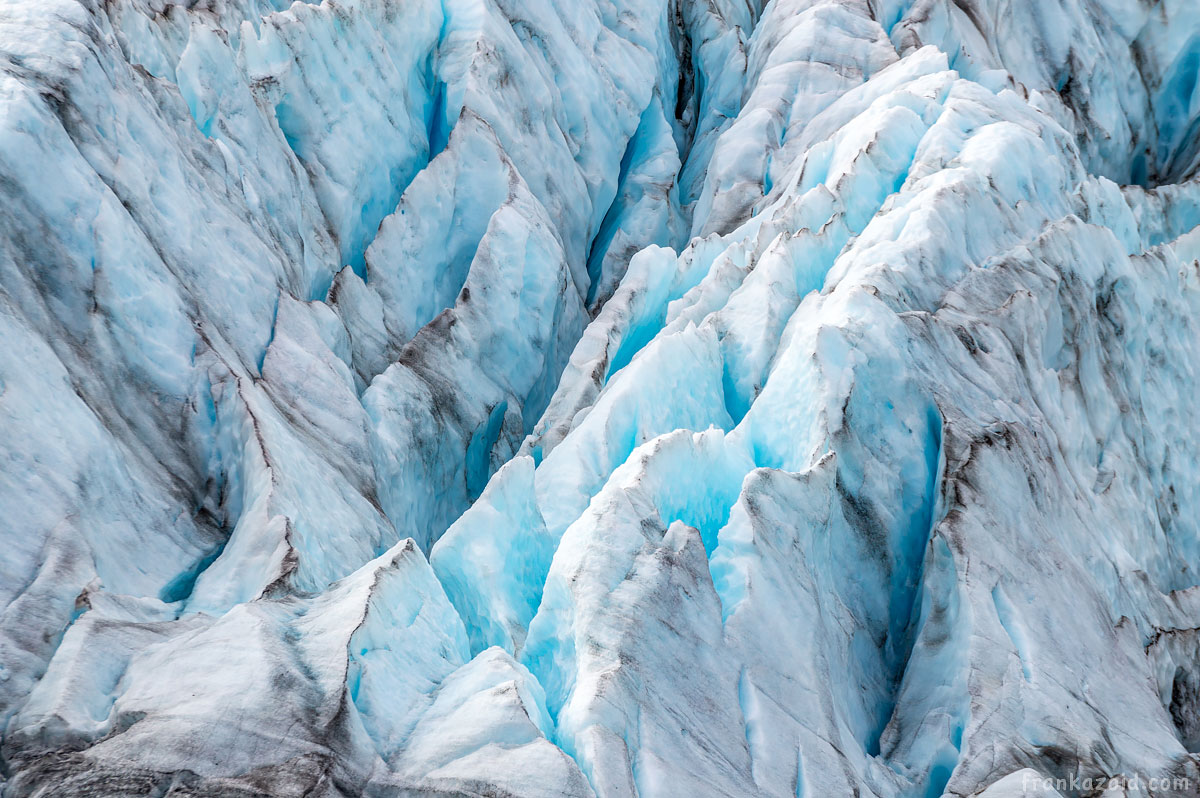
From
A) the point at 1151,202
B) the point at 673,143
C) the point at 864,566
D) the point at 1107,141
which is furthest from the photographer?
the point at 1107,141

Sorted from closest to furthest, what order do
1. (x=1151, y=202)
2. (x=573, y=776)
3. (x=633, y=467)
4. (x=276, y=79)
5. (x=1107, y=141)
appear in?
(x=573, y=776) → (x=633, y=467) → (x=276, y=79) → (x=1151, y=202) → (x=1107, y=141)

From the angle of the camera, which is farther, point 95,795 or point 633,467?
point 633,467

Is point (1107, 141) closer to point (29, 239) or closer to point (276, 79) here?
point (276, 79)

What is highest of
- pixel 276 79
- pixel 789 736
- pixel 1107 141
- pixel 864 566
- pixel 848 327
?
pixel 276 79

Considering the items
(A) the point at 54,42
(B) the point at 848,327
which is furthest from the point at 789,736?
(A) the point at 54,42

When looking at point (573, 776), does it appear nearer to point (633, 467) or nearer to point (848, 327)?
point (633, 467)

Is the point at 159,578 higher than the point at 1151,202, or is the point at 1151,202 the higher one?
the point at 159,578
